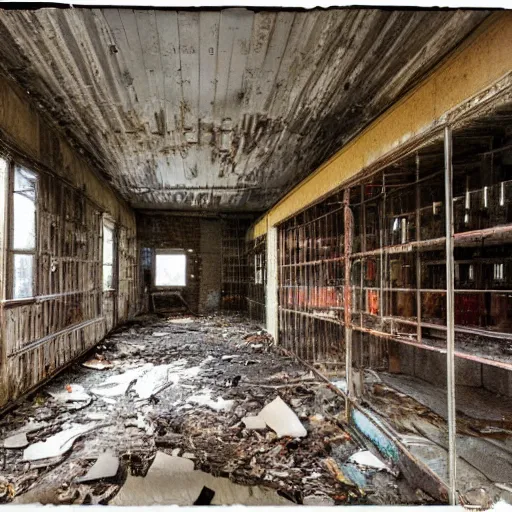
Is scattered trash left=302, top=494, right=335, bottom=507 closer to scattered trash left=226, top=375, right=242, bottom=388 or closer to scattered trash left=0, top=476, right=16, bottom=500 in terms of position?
scattered trash left=0, top=476, right=16, bottom=500

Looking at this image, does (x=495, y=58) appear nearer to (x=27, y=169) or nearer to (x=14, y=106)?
(x=14, y=106)

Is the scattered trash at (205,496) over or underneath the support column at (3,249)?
underneath

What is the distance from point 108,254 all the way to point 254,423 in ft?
18.6

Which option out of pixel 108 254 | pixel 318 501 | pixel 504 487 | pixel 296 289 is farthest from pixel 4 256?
pixel 108 254

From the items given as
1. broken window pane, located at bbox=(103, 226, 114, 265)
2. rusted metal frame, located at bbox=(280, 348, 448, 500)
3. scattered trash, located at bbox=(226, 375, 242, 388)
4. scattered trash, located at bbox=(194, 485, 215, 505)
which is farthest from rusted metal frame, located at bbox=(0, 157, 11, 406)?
broken window pane, located at bbox=(103, 226, 114, 265)

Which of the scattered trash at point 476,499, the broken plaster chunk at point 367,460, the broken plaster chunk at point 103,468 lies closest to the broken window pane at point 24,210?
the broken plaster chunk at point 103,468

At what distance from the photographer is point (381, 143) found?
2764 mm

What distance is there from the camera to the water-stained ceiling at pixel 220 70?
2.03 meters

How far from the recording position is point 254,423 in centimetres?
303

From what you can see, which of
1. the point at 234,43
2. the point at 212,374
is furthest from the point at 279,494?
the point at 234,43

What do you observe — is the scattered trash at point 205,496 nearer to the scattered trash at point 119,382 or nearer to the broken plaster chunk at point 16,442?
the broken plaster chunk at point 16,442

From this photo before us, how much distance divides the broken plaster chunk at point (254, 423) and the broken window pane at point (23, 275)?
2443 mm

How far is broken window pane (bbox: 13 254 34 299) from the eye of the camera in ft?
10.8

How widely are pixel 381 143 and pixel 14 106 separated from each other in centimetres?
317
